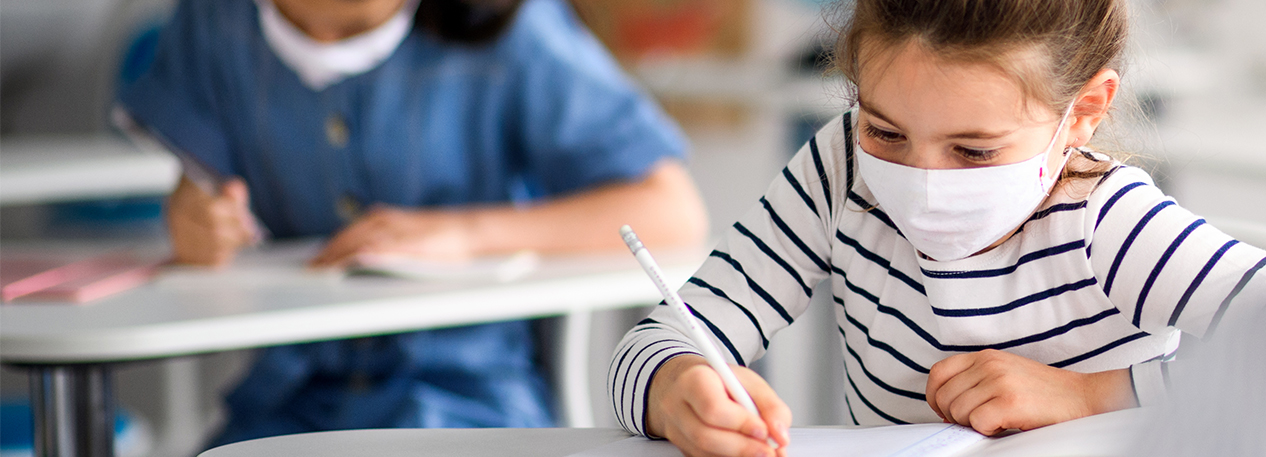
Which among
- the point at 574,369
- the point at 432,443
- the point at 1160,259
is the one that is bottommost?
the point at 574,369

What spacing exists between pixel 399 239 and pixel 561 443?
0.56 m

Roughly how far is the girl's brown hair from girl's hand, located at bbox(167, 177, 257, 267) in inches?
30.1

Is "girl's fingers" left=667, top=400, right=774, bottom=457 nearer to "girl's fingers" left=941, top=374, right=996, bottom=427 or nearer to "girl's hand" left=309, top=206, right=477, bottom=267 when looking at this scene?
"girl's fingers" left=941, top=374, right=996, bottom=427

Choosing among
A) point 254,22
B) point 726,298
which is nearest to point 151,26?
point 254,22

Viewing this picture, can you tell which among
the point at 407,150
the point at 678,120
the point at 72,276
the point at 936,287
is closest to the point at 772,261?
the point at 936,287

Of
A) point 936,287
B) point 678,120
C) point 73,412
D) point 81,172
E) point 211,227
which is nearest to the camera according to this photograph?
point 936,287

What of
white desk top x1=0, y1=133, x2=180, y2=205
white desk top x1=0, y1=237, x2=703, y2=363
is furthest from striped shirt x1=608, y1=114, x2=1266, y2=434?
white desk top x1=0, y1=133, x2=180, y2=205

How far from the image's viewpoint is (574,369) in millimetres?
1182

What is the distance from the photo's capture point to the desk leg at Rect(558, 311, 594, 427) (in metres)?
1.17

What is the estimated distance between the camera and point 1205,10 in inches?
112

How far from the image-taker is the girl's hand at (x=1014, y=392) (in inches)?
20.5

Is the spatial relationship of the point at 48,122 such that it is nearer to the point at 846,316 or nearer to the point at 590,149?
the point at 590,149

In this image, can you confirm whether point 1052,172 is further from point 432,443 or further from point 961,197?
point 432,443

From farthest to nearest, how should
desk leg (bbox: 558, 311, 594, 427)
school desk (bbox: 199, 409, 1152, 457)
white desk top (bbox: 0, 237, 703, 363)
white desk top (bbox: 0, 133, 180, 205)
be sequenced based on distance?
white desk top (bbox: 0, 133, 180, 205) < desk leg (bbox: 558, 311, 594, 427) < white desk top (bbox: 0, 237, 703, 363) < school desk (bbox: 199, 409, 1152, 457)
